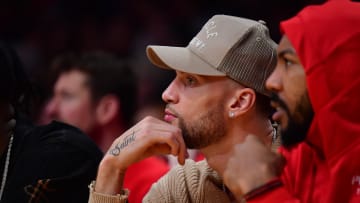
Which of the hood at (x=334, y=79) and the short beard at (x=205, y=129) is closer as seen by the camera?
the hood at (x=334, y=79)

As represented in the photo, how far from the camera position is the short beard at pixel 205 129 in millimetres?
2852

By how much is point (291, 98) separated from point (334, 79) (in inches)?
5.6

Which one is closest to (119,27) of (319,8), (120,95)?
(120,95)

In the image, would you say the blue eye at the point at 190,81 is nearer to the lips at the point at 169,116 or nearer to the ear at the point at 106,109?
the lips at the point at 169,116

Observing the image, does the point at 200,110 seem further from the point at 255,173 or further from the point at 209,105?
the point at 255,173

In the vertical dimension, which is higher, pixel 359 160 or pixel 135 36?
pixel 359 160

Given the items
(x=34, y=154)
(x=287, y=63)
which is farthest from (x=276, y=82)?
(x=34, y=154)

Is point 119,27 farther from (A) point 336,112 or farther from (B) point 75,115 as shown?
(A) point 336,112

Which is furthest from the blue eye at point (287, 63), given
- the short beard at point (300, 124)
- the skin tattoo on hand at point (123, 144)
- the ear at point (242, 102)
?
the skin tattoo on hand at point (123, 144)

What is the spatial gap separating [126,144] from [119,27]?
4169 millimetres

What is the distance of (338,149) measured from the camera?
2447mm

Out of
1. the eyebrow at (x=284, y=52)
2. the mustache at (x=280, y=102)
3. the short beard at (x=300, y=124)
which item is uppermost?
the eyebrow at (x=284, y=52)

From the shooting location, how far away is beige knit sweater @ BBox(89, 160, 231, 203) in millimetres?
3000

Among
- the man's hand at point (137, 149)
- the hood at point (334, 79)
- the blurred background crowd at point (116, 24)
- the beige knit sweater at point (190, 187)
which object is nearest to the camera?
the hood at point (334, 79)
